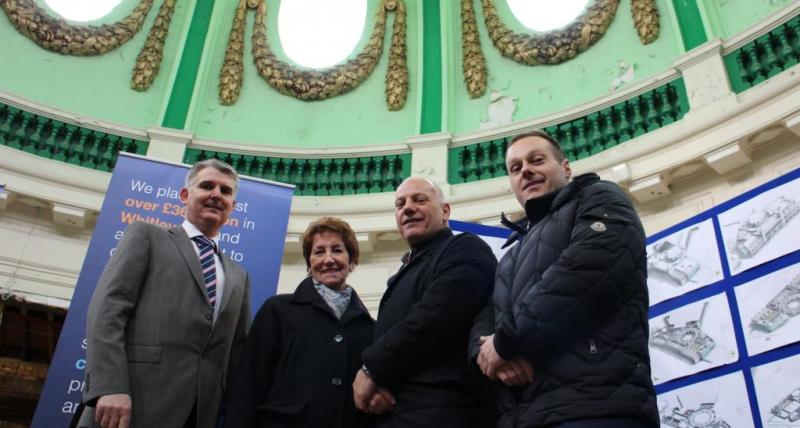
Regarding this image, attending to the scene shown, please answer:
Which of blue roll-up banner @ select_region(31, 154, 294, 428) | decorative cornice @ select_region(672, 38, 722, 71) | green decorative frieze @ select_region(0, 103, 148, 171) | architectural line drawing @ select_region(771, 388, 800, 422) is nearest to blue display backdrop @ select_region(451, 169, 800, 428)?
architectural line drawing @ select_region(771, 388, 800, 422)

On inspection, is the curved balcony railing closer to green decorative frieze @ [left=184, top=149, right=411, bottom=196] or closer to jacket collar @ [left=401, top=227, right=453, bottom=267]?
green decorative frieze @ [left=184, top=149, right=411, bottom=196]

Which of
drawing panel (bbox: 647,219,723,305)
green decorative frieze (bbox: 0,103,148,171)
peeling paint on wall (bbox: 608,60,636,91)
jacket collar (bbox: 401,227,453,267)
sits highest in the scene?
peeling paint on wall (bbox: 608,60,636,91)

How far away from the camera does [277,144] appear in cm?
789

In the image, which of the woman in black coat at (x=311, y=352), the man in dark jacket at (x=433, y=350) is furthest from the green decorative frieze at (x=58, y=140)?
the man in dark jacket at (x=433, y=350)

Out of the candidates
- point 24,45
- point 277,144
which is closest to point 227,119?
point 277,144

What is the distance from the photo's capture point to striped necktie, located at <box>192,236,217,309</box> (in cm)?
273

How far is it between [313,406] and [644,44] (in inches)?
226

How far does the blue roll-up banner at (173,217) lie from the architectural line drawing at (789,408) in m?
3.07

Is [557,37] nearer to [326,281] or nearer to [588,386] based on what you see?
[326,281]

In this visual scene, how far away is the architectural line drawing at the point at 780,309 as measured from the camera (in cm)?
396

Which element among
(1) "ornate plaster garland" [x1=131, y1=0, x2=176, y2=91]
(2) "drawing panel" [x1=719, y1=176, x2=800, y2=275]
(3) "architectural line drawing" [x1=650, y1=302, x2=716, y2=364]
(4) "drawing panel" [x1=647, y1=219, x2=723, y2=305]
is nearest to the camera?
(2) "drawing panel" [x1=719, y1=176, x2=800, y2=275]

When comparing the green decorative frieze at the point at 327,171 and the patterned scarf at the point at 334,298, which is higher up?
the green decorative frieze at the point at 327,171

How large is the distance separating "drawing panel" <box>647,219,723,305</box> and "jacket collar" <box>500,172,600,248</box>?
93.3 inches

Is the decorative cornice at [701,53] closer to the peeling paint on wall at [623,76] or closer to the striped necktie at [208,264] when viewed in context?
the peeling paint on wall at [623,76]
